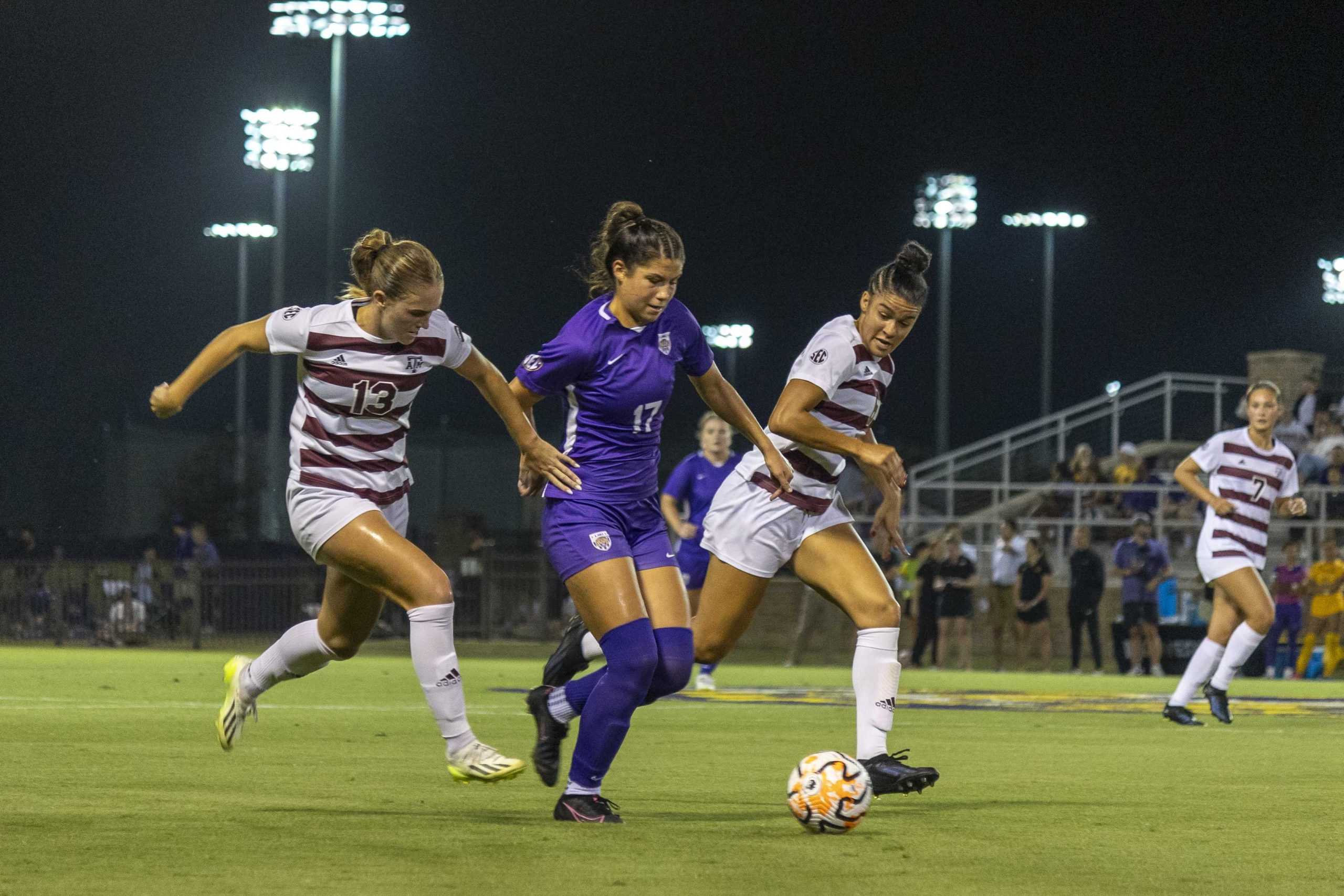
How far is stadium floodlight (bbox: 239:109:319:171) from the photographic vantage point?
3759 cm

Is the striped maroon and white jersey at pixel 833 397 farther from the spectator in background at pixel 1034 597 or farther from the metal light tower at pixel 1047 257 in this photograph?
the metal light tower at pixel 1047 257

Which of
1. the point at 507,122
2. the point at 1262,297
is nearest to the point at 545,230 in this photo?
the point at 507,122

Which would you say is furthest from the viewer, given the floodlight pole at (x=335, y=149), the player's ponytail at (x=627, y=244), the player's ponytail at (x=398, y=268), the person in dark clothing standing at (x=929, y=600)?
the floodlight pole at (x=335, y=149)

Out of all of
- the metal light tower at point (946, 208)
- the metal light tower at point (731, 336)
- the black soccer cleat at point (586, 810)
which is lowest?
the black soccer cleat at point (586, 810)

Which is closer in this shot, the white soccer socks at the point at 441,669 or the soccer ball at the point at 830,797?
the soccer ball at the point at 830,797

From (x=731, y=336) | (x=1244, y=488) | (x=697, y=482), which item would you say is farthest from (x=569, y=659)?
(x=731, y=336)

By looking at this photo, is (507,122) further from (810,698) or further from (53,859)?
(53,859)

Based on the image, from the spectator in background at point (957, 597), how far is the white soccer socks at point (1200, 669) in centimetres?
983

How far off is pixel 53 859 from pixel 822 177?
47869 millimetres

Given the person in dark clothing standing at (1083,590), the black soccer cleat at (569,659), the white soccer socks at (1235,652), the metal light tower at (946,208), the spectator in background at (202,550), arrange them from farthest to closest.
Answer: the metal light tower at (946,208) < the spectator in background at (202,550) < the person in dark clothing standing at (1083,590) < the white soccer socks at (1235,652) < the black soccer cleat at (569,659)

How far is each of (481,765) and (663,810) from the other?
2.57 ft

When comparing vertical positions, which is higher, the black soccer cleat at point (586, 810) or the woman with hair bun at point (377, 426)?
the woman with hair bun at point (377, 426)

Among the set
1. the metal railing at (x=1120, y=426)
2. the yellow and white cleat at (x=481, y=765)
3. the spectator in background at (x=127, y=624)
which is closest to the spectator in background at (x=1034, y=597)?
the metal railing at (x=1120, y=426)

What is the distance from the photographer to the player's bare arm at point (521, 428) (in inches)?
263
